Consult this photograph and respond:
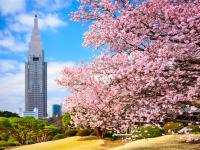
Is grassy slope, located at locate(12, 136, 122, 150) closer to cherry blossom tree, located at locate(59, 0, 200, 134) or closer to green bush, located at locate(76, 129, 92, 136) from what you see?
green bush, located at locate(76, 129, 92, 136)

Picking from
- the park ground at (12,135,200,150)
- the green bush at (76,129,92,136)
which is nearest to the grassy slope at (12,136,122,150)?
the park ground at (12,135,200,150)

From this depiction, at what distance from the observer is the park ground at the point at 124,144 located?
76.5 ft

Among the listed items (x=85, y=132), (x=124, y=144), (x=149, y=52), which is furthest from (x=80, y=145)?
(x=149, y=52)

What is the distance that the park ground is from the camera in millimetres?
23312

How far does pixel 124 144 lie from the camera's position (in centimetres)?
3206

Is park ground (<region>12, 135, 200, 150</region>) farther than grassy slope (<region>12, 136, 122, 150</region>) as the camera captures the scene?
No

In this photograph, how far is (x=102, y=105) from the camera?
63.0ft

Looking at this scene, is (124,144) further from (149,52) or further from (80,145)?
(149,52)

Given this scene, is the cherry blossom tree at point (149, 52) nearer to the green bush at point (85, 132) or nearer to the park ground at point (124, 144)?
the park ground at point (124, 144)

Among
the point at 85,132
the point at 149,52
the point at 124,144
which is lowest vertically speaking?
the point at 124,144

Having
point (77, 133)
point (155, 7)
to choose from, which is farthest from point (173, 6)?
point (77, 133)

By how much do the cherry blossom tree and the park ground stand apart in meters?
6.60

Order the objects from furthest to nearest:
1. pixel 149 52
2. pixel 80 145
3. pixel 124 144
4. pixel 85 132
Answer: pixel 85 132, pixel 80 145, pixel 124 144, pixel 149 52

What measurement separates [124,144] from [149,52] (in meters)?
18.2
